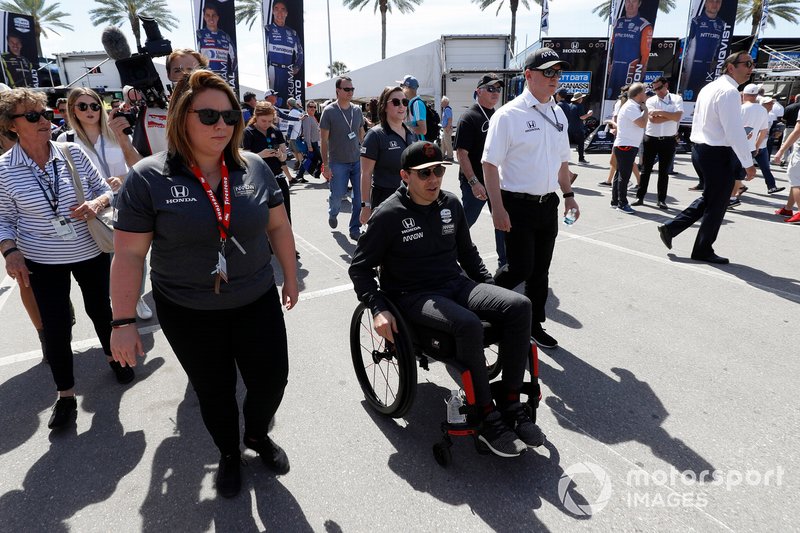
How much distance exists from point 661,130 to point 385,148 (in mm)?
5298

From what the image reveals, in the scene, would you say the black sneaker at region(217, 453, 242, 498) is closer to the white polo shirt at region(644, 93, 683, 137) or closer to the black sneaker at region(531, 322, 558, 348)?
the black sneaker at region(531, 322, 558, 348)

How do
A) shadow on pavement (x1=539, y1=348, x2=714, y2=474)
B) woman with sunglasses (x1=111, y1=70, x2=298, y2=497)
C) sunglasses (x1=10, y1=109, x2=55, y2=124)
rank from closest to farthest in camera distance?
woman with sunglasses (x1=111, y1=70, x2=298, y2=497) < shadow on pavement (x1=539, y1=348, x2=714, y2=474) < sunglasses (x1=10, y1=109, x2=55, y2=124)

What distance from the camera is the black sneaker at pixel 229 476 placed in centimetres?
223

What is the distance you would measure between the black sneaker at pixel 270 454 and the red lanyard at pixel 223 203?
3.61 ft

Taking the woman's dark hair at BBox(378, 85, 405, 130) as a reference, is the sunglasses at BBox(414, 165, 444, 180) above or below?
below

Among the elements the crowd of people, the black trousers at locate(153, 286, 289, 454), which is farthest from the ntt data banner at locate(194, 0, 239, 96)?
the black trousers at locate(153, 286, 289, 454)

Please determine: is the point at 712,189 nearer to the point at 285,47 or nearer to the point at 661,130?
the point at 661,130

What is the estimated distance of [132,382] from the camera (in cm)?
324

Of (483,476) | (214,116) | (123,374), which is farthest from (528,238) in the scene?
(123,374)

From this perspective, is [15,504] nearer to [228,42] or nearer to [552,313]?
[552,313]

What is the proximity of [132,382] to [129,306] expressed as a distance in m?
1.61

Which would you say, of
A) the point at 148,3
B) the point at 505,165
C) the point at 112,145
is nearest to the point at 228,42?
the point at 112,145

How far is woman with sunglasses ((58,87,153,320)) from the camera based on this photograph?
346 centimetres

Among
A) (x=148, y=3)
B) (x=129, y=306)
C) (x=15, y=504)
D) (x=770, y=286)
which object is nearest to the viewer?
(x=129, y=306)
